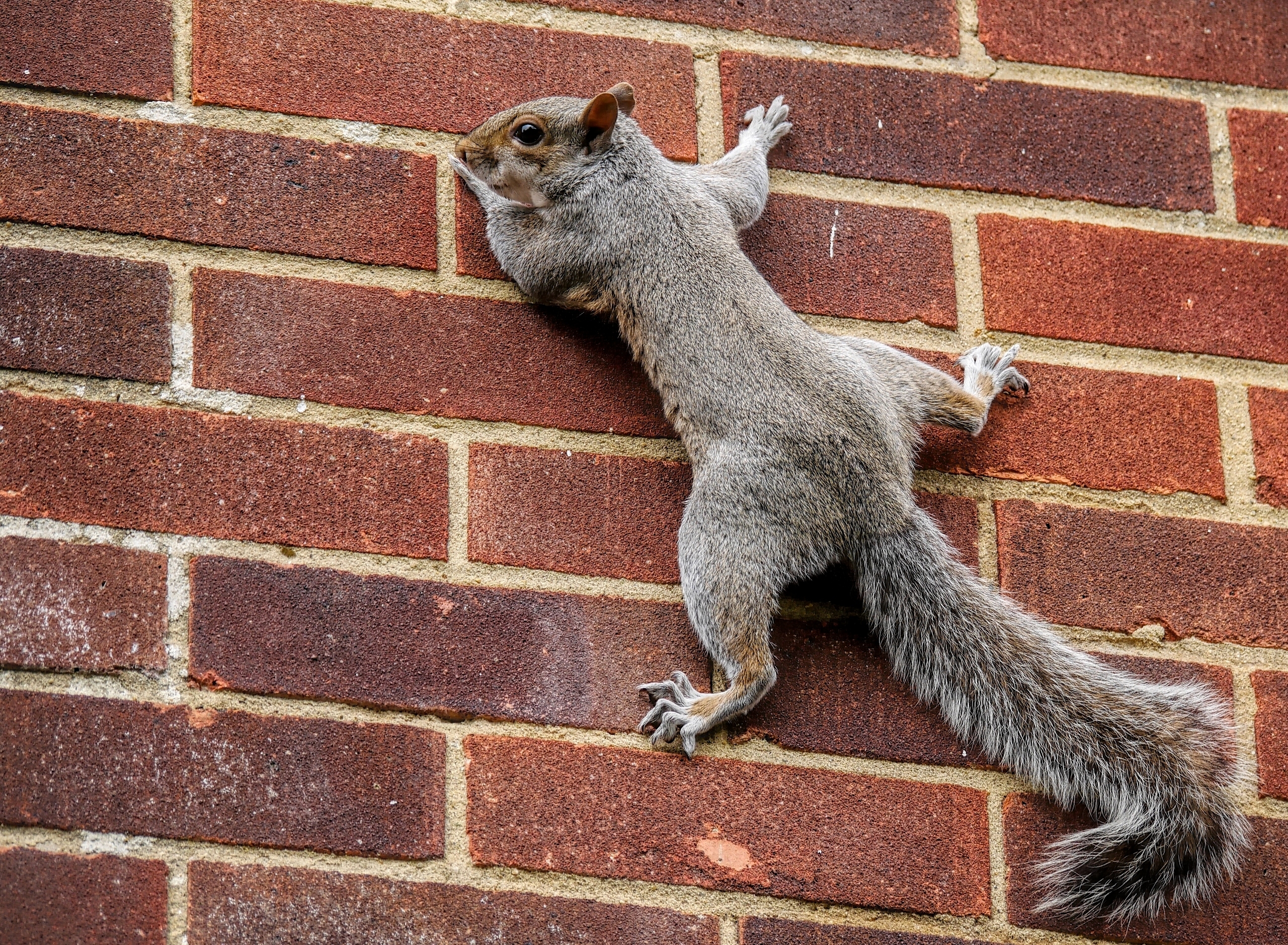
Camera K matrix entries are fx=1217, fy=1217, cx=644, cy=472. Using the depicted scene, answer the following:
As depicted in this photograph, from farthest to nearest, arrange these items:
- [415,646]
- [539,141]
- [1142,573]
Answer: [539,141], [1142,573], [415,646]

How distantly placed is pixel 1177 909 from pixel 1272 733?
0.23m

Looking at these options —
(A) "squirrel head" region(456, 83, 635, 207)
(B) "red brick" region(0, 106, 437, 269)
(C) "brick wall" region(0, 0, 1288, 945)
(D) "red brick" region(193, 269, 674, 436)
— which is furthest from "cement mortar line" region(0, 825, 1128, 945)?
(A) "squirrel head" region(456, 83, 635, 207)

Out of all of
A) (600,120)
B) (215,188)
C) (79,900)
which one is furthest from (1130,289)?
(79,900)

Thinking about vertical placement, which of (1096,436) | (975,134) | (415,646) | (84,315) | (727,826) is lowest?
(727,826)

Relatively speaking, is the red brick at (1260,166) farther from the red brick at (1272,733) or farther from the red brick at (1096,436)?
the red brick at (1272,733)

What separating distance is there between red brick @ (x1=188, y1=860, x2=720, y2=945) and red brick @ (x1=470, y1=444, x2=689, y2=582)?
0.35 metres

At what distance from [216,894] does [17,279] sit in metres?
0.69

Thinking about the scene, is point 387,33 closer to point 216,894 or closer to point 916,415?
point 916,415

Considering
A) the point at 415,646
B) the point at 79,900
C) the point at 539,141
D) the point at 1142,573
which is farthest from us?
the point at 539,141

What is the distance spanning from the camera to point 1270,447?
1450mm

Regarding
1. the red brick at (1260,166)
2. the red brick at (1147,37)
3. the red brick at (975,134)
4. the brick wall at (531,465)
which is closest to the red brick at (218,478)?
the brick wall at (531,465)

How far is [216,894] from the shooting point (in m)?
1.20

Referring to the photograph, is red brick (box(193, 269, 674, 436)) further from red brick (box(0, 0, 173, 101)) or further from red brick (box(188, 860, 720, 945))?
red brick (box(188, 860, 720, 945))

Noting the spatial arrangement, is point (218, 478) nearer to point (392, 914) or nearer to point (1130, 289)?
point (392, 914)
